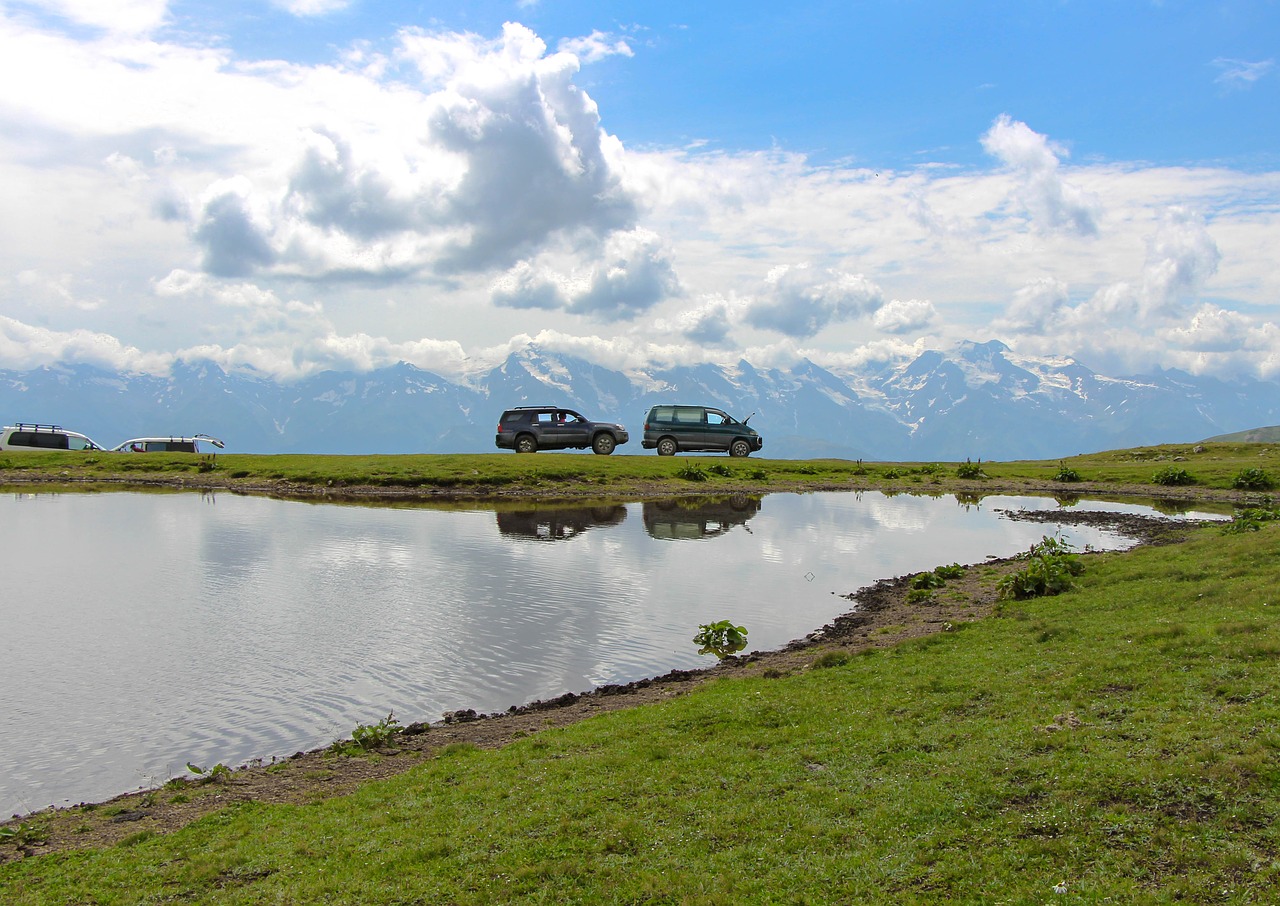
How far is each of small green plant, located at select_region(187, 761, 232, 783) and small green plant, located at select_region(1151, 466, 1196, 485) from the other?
6387cm

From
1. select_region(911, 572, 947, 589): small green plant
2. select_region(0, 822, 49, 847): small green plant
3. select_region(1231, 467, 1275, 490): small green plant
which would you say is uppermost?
select_region(1231, 467, 1275, 490): small green plant

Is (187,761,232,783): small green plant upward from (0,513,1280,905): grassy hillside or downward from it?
downward

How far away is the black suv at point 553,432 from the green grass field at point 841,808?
4687 centimetres

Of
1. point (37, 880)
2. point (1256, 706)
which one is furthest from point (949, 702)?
point (37, 880)

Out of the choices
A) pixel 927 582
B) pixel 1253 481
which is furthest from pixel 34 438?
pixel 1253 481

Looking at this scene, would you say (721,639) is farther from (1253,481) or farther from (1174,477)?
(1174,477)

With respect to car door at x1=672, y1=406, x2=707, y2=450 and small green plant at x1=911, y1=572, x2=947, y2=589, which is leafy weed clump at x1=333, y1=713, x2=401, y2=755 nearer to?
small green plant at x1=911, y1=572, x2=947, y2=589

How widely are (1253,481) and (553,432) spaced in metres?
46.8

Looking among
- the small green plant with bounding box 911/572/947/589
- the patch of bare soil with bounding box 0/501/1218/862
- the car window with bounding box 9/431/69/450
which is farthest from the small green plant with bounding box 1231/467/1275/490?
the car window with bounding box 9/431/69/450

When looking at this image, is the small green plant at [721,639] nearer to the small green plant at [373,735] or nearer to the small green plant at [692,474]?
the small green plant at [373,735]

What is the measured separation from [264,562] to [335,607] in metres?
7.68

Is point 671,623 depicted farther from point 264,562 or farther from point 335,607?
point 264,562

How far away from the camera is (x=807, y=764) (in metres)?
11.4

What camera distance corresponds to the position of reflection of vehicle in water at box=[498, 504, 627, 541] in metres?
37.4
